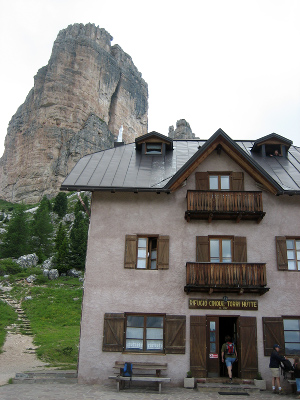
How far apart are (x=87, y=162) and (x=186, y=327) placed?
9575 millimetres

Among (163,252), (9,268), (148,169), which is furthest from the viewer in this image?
(9,268)

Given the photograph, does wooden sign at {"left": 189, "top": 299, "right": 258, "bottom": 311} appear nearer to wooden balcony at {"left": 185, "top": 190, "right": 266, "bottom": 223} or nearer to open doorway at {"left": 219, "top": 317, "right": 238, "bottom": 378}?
open doorway at {"left": 219, "top": 317, "right": 238, "bottom": 378}

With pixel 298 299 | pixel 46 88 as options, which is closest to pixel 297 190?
pixel 298 299

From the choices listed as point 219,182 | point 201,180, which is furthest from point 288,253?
point 201,180

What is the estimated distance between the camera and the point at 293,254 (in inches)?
695

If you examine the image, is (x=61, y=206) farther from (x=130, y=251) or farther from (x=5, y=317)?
(x=130, y=251)

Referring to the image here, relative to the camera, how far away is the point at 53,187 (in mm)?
111938

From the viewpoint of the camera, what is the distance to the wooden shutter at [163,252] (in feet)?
57.1

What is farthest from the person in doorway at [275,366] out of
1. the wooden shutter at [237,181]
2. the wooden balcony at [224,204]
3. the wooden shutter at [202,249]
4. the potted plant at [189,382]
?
the wooden shutter at [237,181]

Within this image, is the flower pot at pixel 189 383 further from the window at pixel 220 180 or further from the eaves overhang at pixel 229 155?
the window at pixel 220 180

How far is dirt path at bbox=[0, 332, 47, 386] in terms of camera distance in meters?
18.8

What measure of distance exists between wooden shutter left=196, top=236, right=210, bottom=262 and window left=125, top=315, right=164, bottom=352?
310cm

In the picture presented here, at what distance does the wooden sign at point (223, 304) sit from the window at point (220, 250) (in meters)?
1.83

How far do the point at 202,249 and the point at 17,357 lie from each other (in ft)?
42.0
